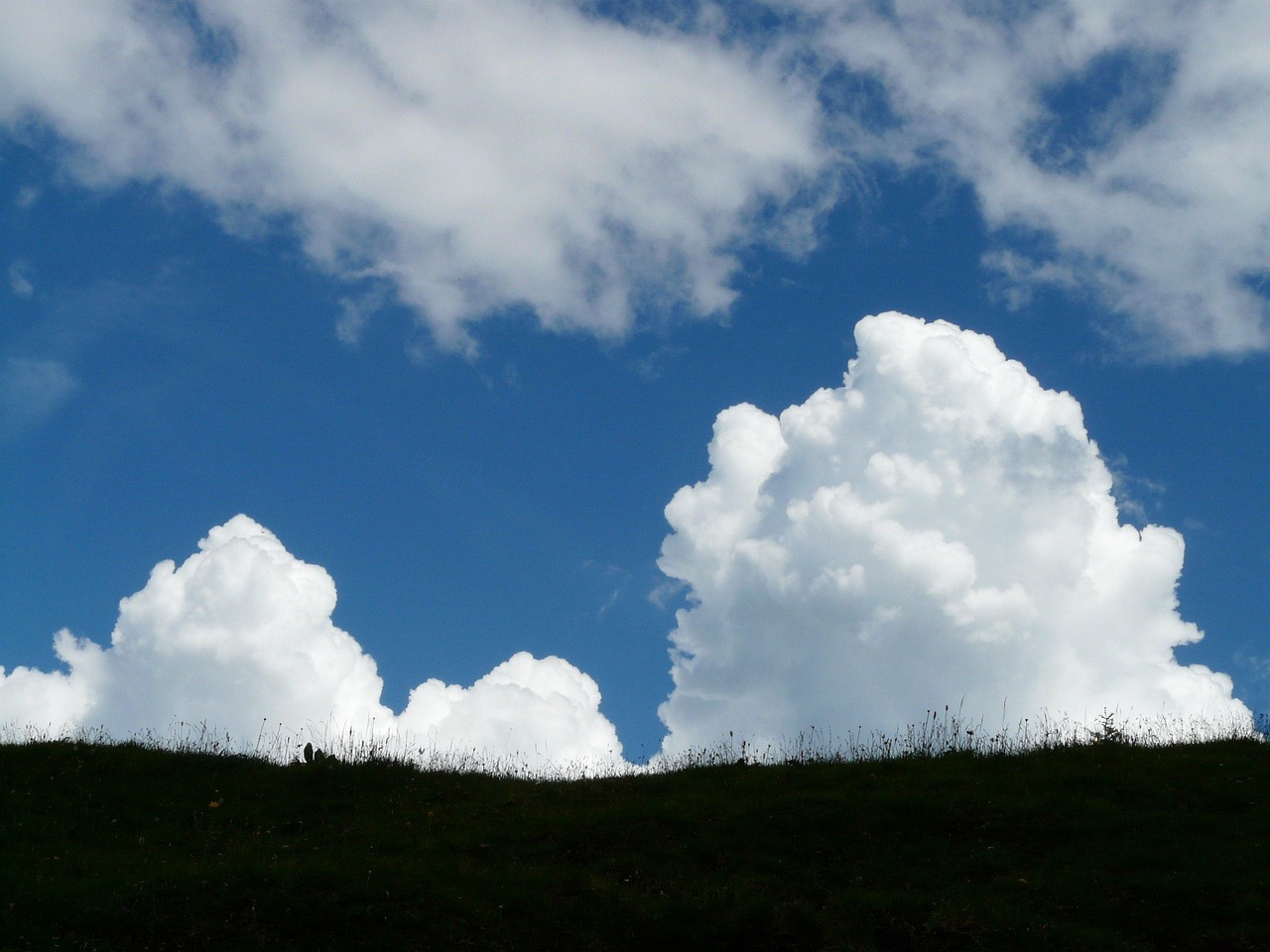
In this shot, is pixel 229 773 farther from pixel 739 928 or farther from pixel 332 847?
pixel 739 928

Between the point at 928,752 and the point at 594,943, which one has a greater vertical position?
the point at 928,752

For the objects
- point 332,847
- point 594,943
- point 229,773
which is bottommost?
point 594,943

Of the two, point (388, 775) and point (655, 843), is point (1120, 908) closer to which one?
point (655, 843)

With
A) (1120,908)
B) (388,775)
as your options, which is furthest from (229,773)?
(1120,908)

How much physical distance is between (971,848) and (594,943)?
705cm

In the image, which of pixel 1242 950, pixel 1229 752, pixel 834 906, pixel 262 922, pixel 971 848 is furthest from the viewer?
pixel 1229 752

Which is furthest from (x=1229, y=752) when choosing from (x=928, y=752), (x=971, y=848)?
(x=971, y=848)

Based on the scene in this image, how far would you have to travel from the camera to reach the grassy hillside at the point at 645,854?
622 inches

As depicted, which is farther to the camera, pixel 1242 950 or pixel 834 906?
pixel 834 906

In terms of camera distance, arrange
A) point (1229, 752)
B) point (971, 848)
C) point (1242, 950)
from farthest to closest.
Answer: point (1229, 752) < point (971, 848) < point (1242, 950)

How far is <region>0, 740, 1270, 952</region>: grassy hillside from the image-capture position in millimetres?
15789

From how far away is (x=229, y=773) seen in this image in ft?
77.9

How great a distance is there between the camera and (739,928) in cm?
1622

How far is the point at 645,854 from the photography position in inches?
749
